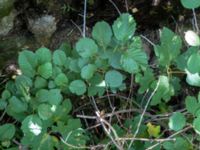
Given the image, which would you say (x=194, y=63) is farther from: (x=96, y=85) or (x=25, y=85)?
(x=25, y=85)

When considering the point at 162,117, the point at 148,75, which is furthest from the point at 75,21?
the point at 162,117

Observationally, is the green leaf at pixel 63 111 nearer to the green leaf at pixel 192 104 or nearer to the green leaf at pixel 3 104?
the green leaf at pixel 3 104

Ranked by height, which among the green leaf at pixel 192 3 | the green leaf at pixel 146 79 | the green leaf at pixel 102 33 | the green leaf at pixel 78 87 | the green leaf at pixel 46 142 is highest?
the green leaf at pixel 192 3

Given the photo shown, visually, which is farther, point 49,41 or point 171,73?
point 49,41

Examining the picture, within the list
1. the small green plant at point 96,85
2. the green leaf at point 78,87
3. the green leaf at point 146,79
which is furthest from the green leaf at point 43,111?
the green leaf at point 146,79

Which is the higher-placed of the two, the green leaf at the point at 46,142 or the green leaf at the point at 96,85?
the green leaf at the point at 96,85

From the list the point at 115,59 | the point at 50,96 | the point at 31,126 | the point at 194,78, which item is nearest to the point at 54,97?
the point at 50,96

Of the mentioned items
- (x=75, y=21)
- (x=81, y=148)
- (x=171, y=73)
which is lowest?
(x=81, y=148)

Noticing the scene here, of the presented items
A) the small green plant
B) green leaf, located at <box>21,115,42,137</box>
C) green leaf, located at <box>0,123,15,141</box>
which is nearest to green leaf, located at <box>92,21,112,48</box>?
the small green plant

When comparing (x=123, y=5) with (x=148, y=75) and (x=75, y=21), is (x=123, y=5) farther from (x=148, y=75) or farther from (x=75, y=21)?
(x=148, y=75)
